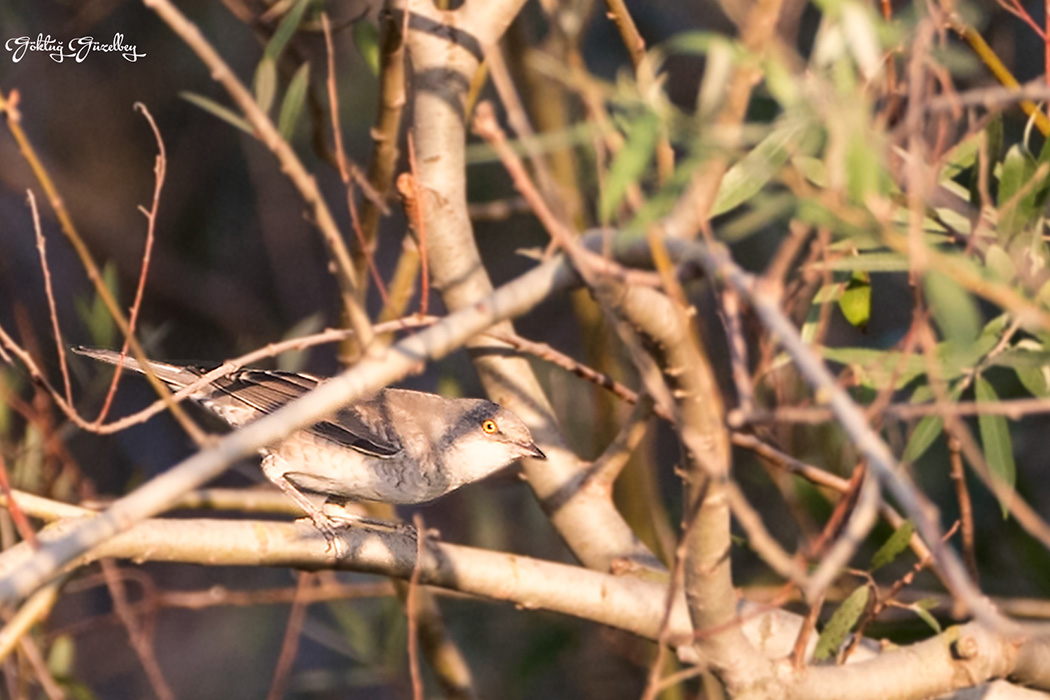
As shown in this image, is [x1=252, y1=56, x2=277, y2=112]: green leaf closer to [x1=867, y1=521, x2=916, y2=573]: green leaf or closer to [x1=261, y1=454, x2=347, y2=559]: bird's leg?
[x1=261, y1=454, x2=347, y2=559]: bird's leg

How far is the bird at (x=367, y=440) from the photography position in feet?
10.6

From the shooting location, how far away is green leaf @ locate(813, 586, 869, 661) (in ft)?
9.66

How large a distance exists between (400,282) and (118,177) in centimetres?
489

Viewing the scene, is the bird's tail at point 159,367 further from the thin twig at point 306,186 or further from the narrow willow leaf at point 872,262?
the narrow willow leaf at point 872,262

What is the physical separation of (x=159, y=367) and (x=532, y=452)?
45.9 inches

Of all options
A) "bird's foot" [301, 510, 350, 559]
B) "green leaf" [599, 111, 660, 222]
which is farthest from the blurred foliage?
"bird's foot" [301, 510, 350, 559]

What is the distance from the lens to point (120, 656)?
809 centimetres

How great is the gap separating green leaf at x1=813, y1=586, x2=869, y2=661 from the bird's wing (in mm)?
1343

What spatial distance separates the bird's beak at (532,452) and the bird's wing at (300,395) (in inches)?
15.4

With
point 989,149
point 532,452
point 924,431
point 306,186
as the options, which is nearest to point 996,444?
point 924,431

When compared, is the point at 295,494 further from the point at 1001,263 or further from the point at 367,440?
the point at 1001,263

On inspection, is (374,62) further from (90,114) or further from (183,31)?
(90,114)

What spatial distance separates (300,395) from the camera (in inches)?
129

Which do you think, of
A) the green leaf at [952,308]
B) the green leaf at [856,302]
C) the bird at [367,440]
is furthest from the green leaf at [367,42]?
the green leaf at [952,308]
